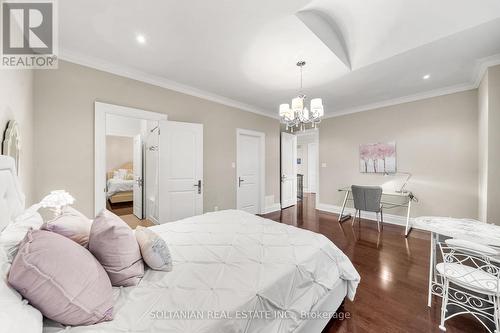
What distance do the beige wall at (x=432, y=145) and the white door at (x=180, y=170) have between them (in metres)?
3.54

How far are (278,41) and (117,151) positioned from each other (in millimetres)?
6182

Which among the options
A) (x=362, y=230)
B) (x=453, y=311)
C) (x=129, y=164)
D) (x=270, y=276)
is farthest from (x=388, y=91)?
(x=129, y=164)

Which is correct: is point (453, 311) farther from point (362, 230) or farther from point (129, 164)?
point (129, 164)

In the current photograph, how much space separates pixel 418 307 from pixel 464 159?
116 inches

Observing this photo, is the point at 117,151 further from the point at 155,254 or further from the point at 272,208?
the point at 155,254

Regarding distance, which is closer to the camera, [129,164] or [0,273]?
[0,273]

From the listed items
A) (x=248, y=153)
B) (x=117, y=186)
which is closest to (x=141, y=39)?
(x=248, y=153)

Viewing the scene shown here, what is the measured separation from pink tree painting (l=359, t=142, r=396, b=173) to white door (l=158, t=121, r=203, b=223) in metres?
3.59

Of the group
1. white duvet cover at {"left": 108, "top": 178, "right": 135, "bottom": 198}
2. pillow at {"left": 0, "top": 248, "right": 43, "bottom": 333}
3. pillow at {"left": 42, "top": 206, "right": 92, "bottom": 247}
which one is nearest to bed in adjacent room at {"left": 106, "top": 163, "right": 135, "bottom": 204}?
white duvet cover at {"left": 108, "top": 178, "right": 135, "bottom": 198}

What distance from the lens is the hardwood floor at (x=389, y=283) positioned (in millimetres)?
1478

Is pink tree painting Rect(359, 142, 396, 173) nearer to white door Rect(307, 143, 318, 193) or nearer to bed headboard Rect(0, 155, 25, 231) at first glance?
white door Rect(307, 143, 318, 193)

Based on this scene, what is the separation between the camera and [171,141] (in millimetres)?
2998

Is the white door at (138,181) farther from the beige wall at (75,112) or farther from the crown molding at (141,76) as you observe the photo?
the crown molding at (141,76)

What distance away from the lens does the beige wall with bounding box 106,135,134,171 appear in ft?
19.4
